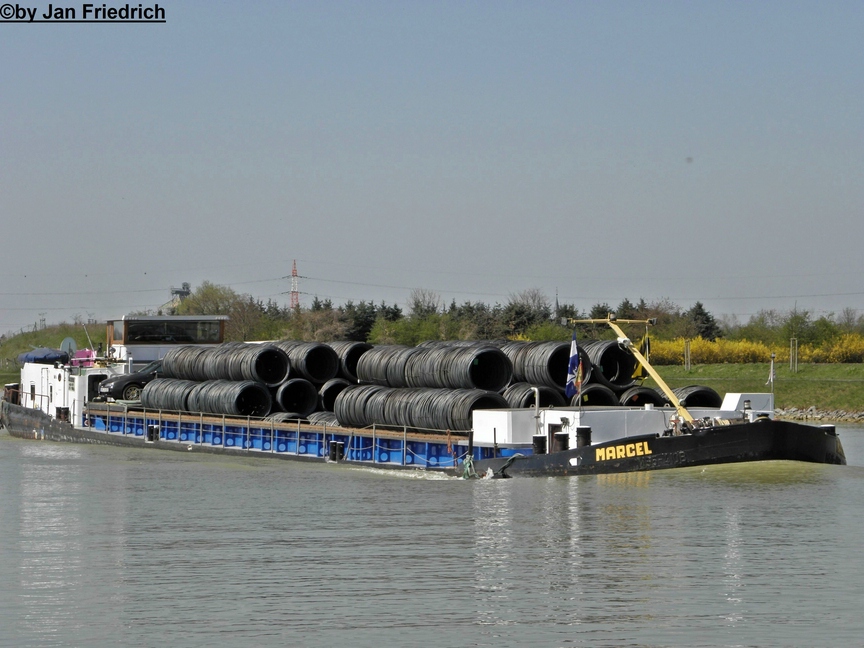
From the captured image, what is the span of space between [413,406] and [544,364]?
3.63 meters

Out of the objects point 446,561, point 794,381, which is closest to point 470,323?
point 794,381

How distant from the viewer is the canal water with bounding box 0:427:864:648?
14.0 m

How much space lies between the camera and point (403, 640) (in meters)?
13.5

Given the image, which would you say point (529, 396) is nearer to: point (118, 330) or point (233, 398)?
point (233, 398)

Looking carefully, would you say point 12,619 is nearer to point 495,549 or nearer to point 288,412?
point 495,549

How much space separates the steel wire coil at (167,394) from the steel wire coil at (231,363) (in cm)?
49

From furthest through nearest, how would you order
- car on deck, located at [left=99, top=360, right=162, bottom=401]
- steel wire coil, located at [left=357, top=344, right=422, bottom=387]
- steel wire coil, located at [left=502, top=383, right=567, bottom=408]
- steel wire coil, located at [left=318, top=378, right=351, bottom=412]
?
1. car on deck, located at [left=99, top=360, right=162, bottom=401]
2. steel wire coil, located at [left=318, top=378, right=351, bottom=412]
3. steel wire coil, located at [left=357, top=344, right=422, bottom=387]
4. steel wire coil, located at [left=502, top=383, right=567, bottom=408]

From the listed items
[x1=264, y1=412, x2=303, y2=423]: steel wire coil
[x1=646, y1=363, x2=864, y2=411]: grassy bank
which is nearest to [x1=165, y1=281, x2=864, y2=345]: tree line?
[x1=646, y1=363, x2=864, y2=411]: grassy bank

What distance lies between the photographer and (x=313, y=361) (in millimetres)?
38969

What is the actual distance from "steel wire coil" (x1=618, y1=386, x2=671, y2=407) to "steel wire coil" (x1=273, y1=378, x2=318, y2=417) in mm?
11061

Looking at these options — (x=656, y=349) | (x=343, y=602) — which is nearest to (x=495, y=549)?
(x=343, y=602)

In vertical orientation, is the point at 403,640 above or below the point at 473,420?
below

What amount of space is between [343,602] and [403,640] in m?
1.94

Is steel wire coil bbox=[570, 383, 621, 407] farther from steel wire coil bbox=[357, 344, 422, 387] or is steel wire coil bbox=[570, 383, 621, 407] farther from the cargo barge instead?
steel wire coil bbox=[357, 344, 422, 387]
